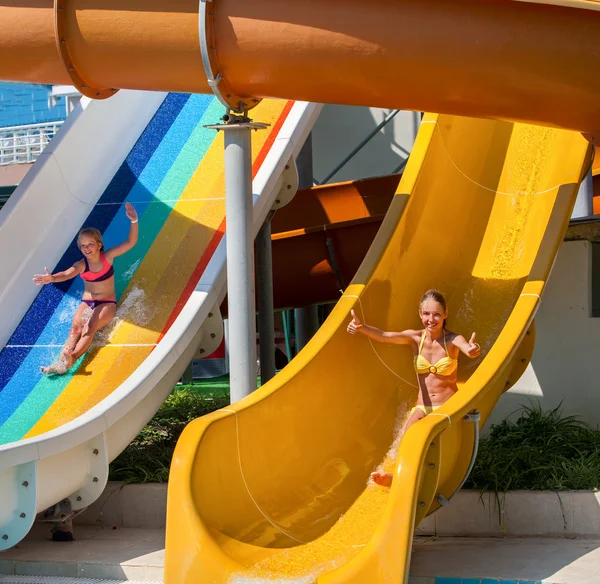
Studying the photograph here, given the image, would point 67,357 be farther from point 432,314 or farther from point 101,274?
point 432,314

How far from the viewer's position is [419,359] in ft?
21.9

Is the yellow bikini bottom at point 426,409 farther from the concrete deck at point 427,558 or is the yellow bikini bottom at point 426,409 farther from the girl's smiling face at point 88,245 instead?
the girl's smiling face at point 88,245

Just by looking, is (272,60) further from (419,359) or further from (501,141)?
(501,141)

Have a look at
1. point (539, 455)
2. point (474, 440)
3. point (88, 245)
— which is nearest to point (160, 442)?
point (88, 245)

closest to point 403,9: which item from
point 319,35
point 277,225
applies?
point 319,35

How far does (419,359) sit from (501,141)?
8.64 ft

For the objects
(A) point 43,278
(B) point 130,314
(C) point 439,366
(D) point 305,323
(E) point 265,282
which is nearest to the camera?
(C) point 439,366

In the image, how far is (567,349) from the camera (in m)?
7.78

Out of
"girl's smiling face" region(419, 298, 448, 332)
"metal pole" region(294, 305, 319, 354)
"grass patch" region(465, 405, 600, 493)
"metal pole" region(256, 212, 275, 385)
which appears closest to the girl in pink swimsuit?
"metal pole" region(256, 212, 275, 385)

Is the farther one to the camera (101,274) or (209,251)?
(209,251)

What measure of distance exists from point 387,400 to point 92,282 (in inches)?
98.6

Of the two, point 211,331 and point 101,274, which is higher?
point 101,274

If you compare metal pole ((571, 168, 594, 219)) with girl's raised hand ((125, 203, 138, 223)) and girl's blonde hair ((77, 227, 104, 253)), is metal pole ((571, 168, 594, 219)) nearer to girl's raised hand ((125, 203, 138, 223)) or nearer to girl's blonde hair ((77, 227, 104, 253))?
girl's raised hand ((125, 203, 138, 223))

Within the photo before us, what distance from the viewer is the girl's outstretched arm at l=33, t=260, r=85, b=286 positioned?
789cm
